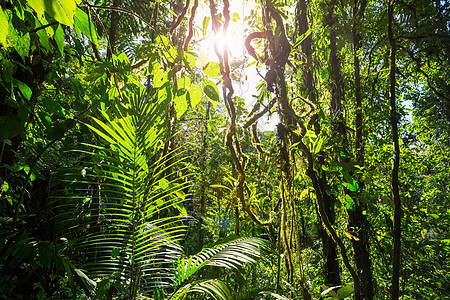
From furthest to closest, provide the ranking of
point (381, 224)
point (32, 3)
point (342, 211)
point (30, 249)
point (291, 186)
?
1. point (381, 224)
2. point (342, 211)
3. point (291, 186)
4. point (30, 249)
5. point (32, 3)

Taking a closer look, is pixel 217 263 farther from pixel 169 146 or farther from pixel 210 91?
pixel 169 146

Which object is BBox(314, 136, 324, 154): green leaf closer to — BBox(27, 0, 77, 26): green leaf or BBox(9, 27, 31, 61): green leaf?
BBox(27, 0, 77, 26): green leaf

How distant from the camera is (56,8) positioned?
18.4 inches

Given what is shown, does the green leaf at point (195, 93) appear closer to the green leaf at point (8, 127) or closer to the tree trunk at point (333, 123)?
the green leaf at point (8, 127)

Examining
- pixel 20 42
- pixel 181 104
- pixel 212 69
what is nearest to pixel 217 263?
pixel 181 104

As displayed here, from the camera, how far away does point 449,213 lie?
12.7 feet

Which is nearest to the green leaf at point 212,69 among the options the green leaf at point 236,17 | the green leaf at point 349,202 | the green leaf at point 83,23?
the green leaf at point 83,23

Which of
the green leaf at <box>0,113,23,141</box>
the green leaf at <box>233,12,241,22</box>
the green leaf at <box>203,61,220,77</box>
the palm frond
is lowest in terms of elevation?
the palm frond

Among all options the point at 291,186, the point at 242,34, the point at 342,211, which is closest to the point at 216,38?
the point at 242,34

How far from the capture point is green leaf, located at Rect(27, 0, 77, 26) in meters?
0.44

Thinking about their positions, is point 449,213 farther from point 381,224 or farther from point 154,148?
point 154,148

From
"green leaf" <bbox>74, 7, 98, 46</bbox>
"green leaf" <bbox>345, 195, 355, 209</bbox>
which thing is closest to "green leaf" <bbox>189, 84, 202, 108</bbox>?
"green leaf" <bbox>74, 7, 98, 46</bbox>

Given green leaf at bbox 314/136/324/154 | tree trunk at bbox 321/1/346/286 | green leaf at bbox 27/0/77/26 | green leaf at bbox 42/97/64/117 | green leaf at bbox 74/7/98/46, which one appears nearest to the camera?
green leaf at bbox 27/0/77/26

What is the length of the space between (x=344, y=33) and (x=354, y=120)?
0.95 m
